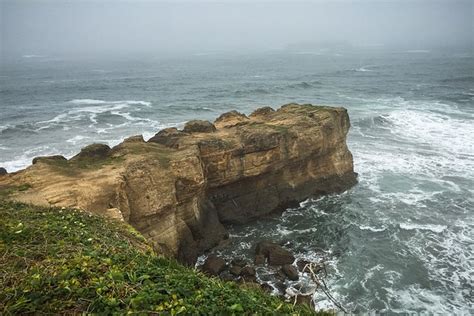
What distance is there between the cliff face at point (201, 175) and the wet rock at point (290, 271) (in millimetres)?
4518

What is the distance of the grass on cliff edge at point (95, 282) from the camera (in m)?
6.06

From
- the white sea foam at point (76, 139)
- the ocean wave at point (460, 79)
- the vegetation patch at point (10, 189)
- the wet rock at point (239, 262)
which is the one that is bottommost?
the wet rock at point (239, 262)

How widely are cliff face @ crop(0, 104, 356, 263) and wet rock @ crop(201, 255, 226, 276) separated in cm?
108

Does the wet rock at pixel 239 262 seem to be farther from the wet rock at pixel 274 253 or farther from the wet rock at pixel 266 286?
the wet rock at pixel 266 286

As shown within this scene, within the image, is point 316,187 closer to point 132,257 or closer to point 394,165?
point 394,165

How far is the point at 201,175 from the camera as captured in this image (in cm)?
1986

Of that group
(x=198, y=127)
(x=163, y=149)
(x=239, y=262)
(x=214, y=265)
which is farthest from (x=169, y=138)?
(x=239, y=262)

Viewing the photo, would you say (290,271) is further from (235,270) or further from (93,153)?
(93,153)

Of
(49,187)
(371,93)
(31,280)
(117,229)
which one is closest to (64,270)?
(31,280)

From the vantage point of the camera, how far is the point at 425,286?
17.2 metres

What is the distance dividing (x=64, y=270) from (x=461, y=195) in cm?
2774

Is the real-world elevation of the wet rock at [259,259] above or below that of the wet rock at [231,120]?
below

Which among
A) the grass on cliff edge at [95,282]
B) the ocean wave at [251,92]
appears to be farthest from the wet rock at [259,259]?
the ocean wave at [251,92]

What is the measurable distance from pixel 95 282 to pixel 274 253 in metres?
13.7
